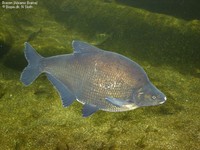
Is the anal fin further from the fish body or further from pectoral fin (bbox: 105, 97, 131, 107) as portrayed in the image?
pectoral fin (bbox: 105, 97, 131, 107)

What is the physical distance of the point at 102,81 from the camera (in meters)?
2.94

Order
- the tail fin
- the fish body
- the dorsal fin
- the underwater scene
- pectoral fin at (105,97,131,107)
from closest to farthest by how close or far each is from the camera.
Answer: pectoral fin at (105,97,131,107) < the fish body < the dorsal fin < the tail fin < the underwater scene

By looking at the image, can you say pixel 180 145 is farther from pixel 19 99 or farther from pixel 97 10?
pixel 97 10

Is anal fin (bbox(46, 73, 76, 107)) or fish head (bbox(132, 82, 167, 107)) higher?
fish head (bbox(132, 82, 167, 107))

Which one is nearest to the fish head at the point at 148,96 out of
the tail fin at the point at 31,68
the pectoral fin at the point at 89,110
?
the pectoral fin at the point at 89,110

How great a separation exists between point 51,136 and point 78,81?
5.42 ft

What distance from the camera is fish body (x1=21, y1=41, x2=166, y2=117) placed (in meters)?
2.78

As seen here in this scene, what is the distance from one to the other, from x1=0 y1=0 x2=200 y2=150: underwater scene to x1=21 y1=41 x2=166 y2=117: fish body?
0.06ft

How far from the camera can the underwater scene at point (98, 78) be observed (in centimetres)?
412

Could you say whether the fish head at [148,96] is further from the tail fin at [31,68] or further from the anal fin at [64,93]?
the tail fin at [31,68]

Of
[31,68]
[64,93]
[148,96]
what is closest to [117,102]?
[148,96]

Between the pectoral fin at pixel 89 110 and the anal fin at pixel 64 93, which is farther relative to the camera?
the anal fin at pixel 64 93

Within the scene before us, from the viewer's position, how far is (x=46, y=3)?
1158cm

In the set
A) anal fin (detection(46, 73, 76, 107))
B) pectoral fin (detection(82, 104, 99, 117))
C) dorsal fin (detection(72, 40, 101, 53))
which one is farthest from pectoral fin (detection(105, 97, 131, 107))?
dorsal fin (detection(72, 40, 101, 53))
